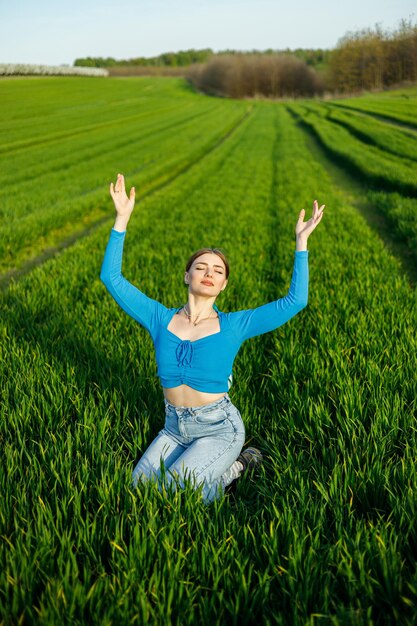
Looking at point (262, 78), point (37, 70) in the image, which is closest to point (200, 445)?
point (37, 70)

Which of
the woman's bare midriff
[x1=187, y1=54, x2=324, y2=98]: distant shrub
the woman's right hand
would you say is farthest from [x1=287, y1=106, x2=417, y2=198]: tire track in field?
[x1=187, y1=54, x2=324, y2=98]: distant shrub

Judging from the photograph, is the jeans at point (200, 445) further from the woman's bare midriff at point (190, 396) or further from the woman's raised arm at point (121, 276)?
the woman's raised arm at point (121, 276)

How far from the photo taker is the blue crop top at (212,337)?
2.55 metres

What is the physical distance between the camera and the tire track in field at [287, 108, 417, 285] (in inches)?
296

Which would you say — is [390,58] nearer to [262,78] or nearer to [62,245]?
[62,245]

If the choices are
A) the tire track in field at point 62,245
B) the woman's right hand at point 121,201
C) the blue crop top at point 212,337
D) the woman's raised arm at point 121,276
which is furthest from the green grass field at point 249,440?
the woman's right hand at point 121,201

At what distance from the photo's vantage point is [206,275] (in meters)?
2.66

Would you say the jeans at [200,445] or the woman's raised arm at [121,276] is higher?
the woman's raised arm at [121,276]

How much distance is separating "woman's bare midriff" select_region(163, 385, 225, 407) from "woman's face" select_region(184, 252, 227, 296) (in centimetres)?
54

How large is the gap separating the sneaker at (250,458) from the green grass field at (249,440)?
79mm

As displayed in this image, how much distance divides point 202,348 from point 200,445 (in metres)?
0.51

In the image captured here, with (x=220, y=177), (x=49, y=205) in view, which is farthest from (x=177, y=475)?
(x=220, y=177)

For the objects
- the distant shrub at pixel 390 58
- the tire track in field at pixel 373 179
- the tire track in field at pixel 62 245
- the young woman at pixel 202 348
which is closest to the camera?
the young woman at pixel 202 348

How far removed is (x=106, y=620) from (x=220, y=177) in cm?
1622
